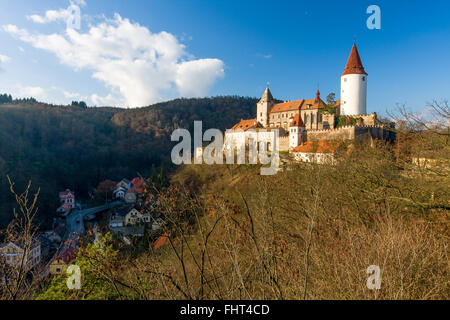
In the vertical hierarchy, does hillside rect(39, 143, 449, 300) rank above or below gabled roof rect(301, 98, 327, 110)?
below

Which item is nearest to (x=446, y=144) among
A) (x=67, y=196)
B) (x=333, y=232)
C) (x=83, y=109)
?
(x=333, y=232)

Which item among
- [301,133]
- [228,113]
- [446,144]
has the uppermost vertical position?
[228,113]

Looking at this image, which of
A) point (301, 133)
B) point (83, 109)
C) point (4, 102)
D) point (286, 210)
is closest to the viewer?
point (286, 210)

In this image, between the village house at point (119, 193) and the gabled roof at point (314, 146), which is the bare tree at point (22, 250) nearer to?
the gabled roof at point (314, 146)

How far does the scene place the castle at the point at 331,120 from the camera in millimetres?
24641

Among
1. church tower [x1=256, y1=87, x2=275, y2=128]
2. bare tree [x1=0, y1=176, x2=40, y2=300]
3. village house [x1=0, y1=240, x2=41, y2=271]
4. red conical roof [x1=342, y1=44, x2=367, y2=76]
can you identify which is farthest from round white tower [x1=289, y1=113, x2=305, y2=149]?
bare tree [x1=0, y1=176, x2=40, y2=300]

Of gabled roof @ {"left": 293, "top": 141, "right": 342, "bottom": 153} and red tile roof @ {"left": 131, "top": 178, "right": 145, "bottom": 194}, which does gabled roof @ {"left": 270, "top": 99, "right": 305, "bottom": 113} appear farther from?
red tile roof @ {"left": 131, "top": 178, "right": 145, "bottom": 194}

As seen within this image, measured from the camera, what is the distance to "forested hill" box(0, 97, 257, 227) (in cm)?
4828

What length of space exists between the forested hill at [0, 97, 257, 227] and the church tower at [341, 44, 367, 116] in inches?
1415

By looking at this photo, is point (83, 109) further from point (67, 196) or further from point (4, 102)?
point (67, 196)

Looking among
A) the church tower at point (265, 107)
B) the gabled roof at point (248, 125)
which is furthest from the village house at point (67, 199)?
the church tower at point (265, 107)

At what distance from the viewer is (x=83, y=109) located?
9400 cm
